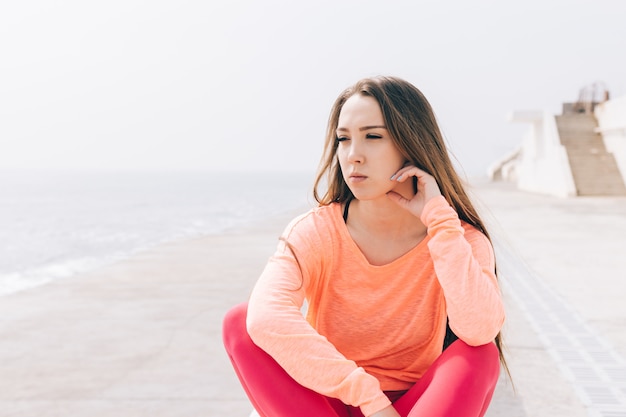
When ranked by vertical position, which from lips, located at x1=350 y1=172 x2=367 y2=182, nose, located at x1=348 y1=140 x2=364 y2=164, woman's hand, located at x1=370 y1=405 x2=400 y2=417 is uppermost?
nose, located at x1=348 y1=140 x2=364 y2=164

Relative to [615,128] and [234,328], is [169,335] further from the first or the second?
[615,128]

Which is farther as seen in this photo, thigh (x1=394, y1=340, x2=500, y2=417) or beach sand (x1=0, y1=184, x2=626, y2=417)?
beach sand (x1=0, y1=184, x2=626, y2=417)

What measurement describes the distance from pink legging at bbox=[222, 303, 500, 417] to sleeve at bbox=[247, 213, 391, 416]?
0.05 metres

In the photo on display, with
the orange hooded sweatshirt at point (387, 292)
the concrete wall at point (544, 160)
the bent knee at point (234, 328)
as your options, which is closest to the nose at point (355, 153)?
the orange hooded sweatshirt at point (387, 292)

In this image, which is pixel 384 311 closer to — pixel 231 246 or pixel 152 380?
pixel 152 380

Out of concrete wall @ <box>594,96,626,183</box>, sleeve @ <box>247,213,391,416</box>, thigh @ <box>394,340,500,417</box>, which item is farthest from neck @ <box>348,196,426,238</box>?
concrete wall @ <box>594,96,626,183</box>

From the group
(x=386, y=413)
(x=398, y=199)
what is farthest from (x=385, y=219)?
(x=386, y=413)

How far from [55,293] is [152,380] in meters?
3.31

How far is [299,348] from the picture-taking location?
192cm

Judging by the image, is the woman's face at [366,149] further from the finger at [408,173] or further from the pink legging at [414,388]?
the pink legging at [414,388]

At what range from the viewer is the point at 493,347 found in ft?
6.71

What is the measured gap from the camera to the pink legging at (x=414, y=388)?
6.11 feet

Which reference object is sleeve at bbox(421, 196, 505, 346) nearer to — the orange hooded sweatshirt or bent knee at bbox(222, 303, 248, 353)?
the orange hooded sweatshirt

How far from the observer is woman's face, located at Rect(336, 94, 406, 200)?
2186mm
